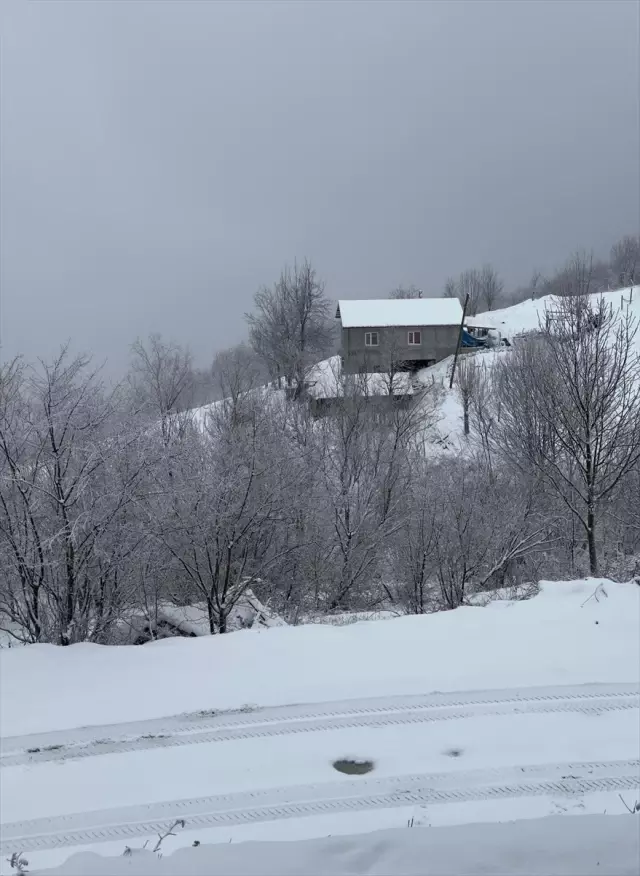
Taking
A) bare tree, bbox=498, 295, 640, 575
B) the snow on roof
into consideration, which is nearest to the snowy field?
bare tree, bbox=498, 295, 640, 575

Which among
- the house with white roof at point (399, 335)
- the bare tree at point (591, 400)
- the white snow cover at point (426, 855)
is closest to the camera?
the white snow cover at point (426, 855)

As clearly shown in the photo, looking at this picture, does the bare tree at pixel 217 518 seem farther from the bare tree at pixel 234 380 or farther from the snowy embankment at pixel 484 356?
the snowy embankment at pixel 484 356

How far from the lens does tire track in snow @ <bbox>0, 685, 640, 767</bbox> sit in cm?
368

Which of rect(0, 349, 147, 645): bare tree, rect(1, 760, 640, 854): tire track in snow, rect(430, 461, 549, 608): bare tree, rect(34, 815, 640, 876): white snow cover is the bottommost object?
rect(430, 461, 549, 608): bare tree

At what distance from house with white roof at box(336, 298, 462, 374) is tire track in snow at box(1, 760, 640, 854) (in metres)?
31.8

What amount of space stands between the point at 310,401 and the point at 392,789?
22.1 meters

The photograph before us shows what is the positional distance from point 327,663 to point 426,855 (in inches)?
73.0

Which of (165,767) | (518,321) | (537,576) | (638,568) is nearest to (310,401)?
(537,576)

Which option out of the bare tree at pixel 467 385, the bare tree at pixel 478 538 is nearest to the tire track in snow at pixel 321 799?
the bare tree at pixel 478 538

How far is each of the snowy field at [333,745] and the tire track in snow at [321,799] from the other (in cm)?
1

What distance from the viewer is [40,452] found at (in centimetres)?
607

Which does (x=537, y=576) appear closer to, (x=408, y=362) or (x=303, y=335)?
(x=408, y=362)

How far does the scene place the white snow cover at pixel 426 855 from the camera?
8.72ft

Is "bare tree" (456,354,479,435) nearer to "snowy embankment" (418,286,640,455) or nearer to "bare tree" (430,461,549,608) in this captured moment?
"snowy embankment" (418,286,640,455)
